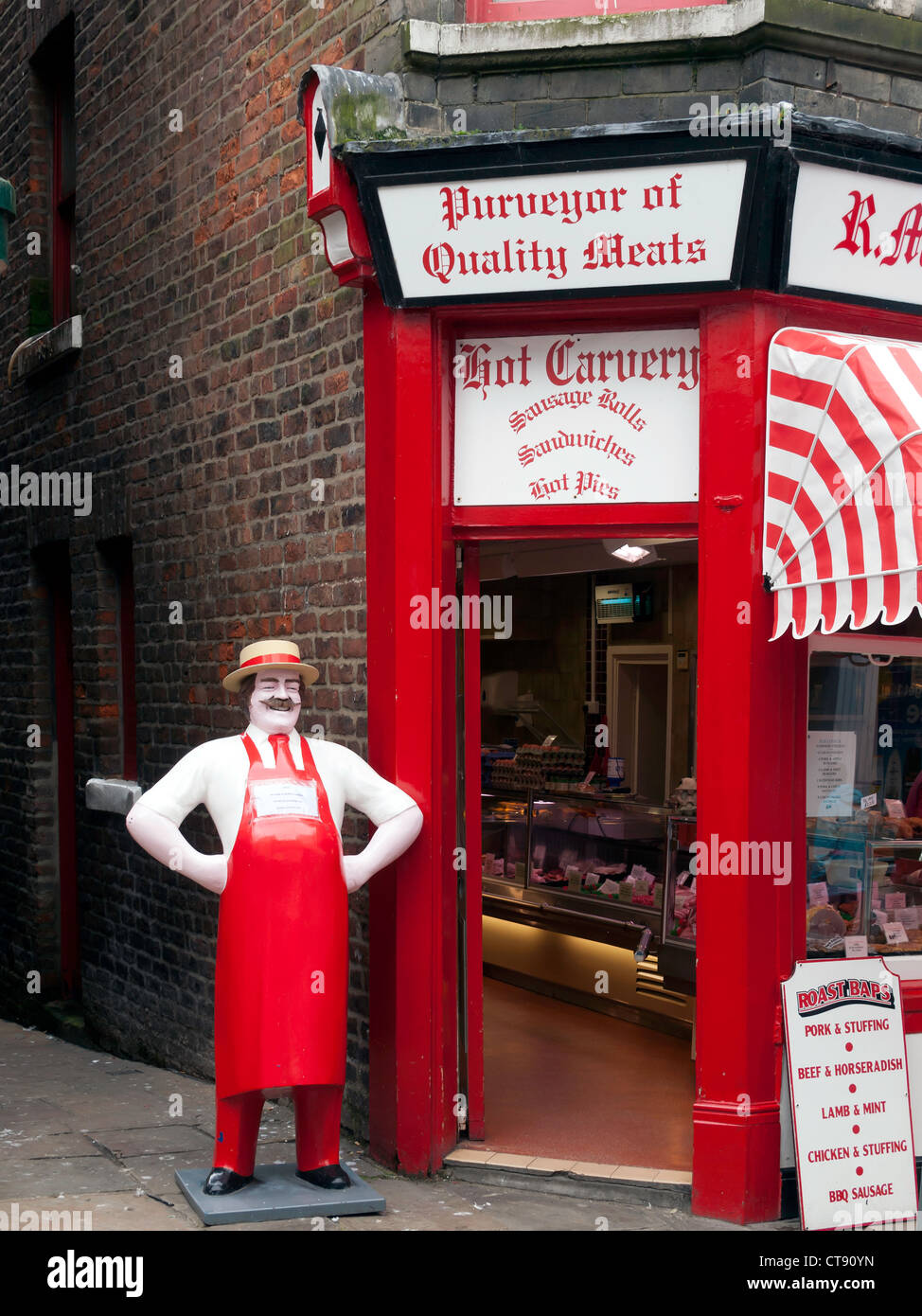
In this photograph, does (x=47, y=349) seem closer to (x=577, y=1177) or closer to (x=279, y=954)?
(x=279, y=954)

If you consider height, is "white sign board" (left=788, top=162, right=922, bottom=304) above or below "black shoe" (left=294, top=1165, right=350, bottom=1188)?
above

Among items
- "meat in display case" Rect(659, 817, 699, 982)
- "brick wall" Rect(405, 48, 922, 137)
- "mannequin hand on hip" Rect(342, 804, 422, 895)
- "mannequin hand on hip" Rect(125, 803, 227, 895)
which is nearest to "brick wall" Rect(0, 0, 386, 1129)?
"brick wall" Rect(405, 48, 922, 137)

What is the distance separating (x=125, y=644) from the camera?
30.3ft

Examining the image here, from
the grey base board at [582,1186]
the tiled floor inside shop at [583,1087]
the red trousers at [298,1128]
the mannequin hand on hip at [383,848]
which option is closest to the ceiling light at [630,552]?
the tiled floor inside shop at [583,1087]

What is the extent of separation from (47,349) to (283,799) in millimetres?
5722

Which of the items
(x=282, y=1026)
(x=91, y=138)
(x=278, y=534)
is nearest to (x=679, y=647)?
(x=278, y=534)

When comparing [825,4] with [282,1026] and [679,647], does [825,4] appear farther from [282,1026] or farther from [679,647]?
[679,647]

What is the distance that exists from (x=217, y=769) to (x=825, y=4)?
12.0 ft

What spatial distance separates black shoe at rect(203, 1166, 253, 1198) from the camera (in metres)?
5.23

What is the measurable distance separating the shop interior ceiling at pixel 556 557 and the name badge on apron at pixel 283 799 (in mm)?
4270

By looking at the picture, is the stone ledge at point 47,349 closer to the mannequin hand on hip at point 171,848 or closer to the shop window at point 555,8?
the shop window at point 555,8

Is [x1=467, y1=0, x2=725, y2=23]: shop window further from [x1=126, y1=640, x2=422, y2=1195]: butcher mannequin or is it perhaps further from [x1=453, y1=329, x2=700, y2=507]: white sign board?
[x1=126, y1=640, x2=422, y2=1195]: butcher mannequin

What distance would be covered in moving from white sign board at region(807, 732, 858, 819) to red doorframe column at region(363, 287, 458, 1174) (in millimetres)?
1412
